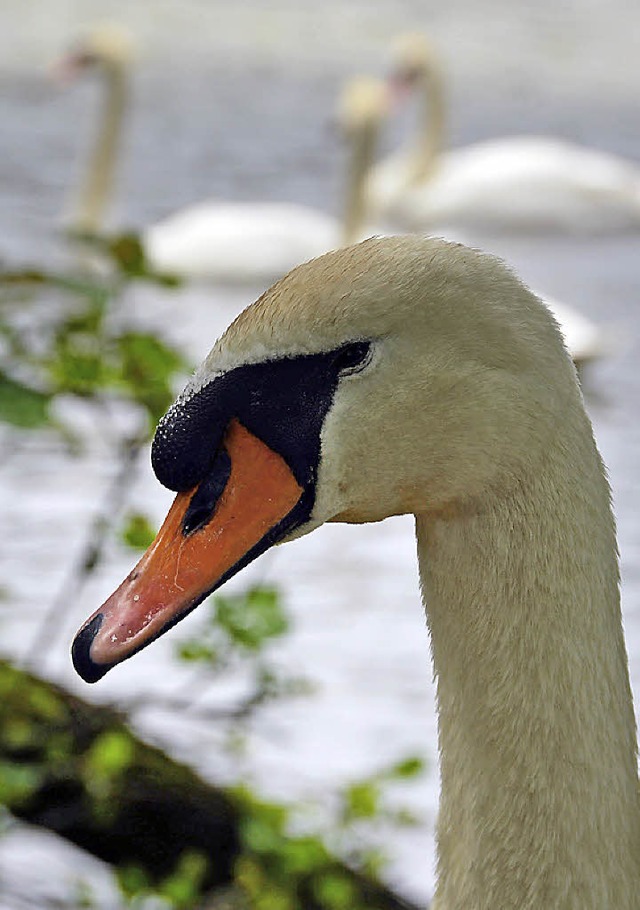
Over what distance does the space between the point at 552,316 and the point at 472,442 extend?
0.10m

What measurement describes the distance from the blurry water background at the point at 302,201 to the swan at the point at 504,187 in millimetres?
105

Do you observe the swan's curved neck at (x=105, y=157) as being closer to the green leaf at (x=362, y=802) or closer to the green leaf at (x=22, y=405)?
the green leaf at (x=22, y=405)

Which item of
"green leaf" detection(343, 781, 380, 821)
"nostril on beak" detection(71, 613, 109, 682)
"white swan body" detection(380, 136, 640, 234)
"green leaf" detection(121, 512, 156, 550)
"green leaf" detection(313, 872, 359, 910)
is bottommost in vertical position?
"nostril on beak" detection(71, 613, 109, 682)

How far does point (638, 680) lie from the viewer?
128 inches

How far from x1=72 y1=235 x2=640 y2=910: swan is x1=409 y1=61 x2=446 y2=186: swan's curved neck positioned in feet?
20.7

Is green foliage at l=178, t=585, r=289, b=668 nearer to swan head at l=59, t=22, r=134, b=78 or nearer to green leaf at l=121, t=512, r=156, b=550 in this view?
green leaf at l=121, t=512, r=156, b=550

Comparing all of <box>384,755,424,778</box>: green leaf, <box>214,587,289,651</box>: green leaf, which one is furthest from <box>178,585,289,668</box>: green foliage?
<box>384,755,424,778</box>: green leaf

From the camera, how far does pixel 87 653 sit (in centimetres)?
124

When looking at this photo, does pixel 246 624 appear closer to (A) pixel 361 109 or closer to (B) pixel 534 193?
(A) pixel 361 109

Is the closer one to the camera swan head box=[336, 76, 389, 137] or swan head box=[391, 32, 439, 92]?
swan head box=[336, 76, 389, 137]

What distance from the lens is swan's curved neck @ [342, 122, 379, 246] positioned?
19.6 ft

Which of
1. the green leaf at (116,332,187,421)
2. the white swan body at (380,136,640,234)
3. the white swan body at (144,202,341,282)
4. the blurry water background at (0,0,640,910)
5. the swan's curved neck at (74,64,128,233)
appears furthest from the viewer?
the white swan body at (380,136,640,234)

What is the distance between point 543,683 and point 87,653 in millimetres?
320

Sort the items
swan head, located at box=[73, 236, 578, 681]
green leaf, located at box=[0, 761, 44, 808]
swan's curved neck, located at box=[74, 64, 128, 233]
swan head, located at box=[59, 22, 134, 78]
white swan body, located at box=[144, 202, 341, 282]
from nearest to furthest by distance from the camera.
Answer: swan head, located at box=[73, 236, 578, 681] < green leaf, located at box=[0, 761, 44, 808] < white swan body, located at box=[144, 202, 341, 282] < swan's curved neck, located at box=[74, 64, 128, 233] < swan head, located at box=[59, 22, 134, 78]
